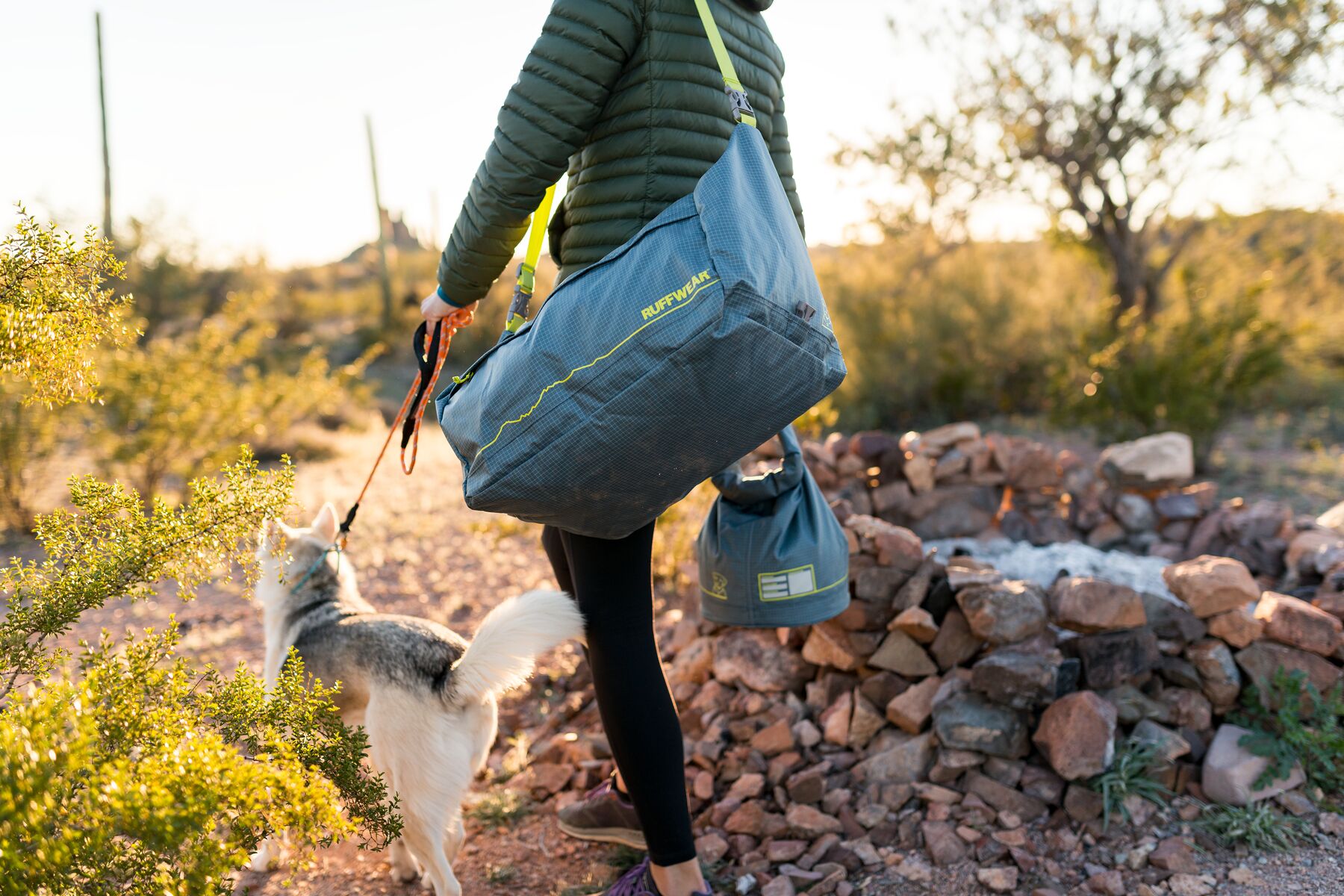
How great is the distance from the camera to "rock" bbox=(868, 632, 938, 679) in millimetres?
Result: 2311

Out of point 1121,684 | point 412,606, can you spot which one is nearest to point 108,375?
point 412,606

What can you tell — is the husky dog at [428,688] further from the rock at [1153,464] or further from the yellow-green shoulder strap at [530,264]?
the rock at [1153,464]

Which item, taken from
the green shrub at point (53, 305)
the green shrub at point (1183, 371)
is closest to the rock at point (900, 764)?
the green shrub at point (53, 305)

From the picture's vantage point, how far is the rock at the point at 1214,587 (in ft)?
7.22

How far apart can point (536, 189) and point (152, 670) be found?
913 mm

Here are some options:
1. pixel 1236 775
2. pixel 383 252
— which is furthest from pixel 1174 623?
pixel 383 252

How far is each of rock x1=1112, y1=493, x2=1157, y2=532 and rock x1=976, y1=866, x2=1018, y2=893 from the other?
1748 mm

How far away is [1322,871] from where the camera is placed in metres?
1.78

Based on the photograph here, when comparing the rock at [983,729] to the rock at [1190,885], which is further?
the rock at [983,729]

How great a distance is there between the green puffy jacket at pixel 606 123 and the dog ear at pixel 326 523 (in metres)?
1.09

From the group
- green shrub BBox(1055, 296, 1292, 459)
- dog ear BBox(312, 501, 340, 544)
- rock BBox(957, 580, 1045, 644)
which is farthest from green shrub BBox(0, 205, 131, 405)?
green shrub BBox(1055, 296, 1292, 459)

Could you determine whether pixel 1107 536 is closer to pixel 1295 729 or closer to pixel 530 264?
pixel 1295 729

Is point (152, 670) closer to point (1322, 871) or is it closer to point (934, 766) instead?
point (934, 766)

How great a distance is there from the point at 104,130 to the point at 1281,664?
47.8 ft
